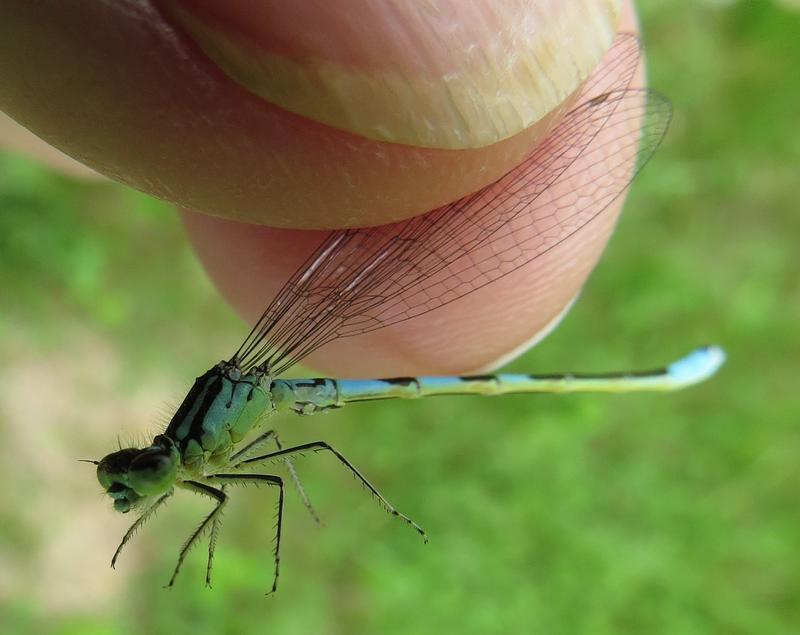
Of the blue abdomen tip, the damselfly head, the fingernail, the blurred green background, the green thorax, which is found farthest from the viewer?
the blurred green background

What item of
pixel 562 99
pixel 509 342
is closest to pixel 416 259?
pixel 509 342

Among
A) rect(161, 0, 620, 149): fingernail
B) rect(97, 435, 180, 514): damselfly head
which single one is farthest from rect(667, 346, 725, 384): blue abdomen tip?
rect(97, 435, 180, 514): damselfly head

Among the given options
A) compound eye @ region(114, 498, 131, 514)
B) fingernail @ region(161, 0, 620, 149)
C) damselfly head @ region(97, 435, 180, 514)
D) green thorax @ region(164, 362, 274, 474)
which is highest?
fingernail @ region(161, 0, 620, 149)

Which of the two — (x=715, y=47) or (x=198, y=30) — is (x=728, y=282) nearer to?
(x=715, y=47)

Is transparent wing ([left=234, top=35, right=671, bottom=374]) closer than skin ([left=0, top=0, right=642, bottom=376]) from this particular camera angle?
No

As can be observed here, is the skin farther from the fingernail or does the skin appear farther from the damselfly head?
the damselfly head

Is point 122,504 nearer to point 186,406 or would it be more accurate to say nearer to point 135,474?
point 135,474
